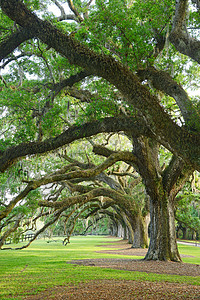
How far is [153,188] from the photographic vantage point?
1097 cm

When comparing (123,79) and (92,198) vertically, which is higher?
(123,79)

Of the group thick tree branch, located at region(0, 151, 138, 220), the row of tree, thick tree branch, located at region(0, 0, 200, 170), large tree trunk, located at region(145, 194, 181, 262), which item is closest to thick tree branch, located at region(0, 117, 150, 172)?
the row of tree

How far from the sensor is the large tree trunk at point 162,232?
35.7 feet

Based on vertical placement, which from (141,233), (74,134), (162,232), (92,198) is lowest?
(141,233)

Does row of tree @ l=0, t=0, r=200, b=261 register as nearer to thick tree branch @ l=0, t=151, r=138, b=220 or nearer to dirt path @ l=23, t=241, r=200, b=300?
thick tree branch @ l=0, t=151, r=138, b=220

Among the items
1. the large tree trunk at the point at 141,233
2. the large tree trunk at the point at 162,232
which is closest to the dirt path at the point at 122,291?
the large tree trunk at the point at 162,232

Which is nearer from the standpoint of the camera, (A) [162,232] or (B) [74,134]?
(B) [74,134]

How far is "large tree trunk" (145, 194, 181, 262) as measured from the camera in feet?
35.7

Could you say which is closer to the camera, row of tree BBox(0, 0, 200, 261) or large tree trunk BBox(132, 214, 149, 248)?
row of tree BBox(0, 0, 200, 261)

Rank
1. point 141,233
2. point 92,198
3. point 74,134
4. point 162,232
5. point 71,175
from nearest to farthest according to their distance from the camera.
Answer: point 74,134
point 71,175
point 162,232
point 92,198
point 141,233

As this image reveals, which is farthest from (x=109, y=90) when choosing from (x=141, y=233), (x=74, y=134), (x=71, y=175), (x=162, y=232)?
(x=141, y=233)

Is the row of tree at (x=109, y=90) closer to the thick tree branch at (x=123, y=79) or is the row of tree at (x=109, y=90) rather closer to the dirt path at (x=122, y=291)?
the thick tree branch at (x=123, y=79)

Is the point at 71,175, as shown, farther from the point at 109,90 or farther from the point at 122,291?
the point at 122,291

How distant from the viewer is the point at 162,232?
1093 cm
